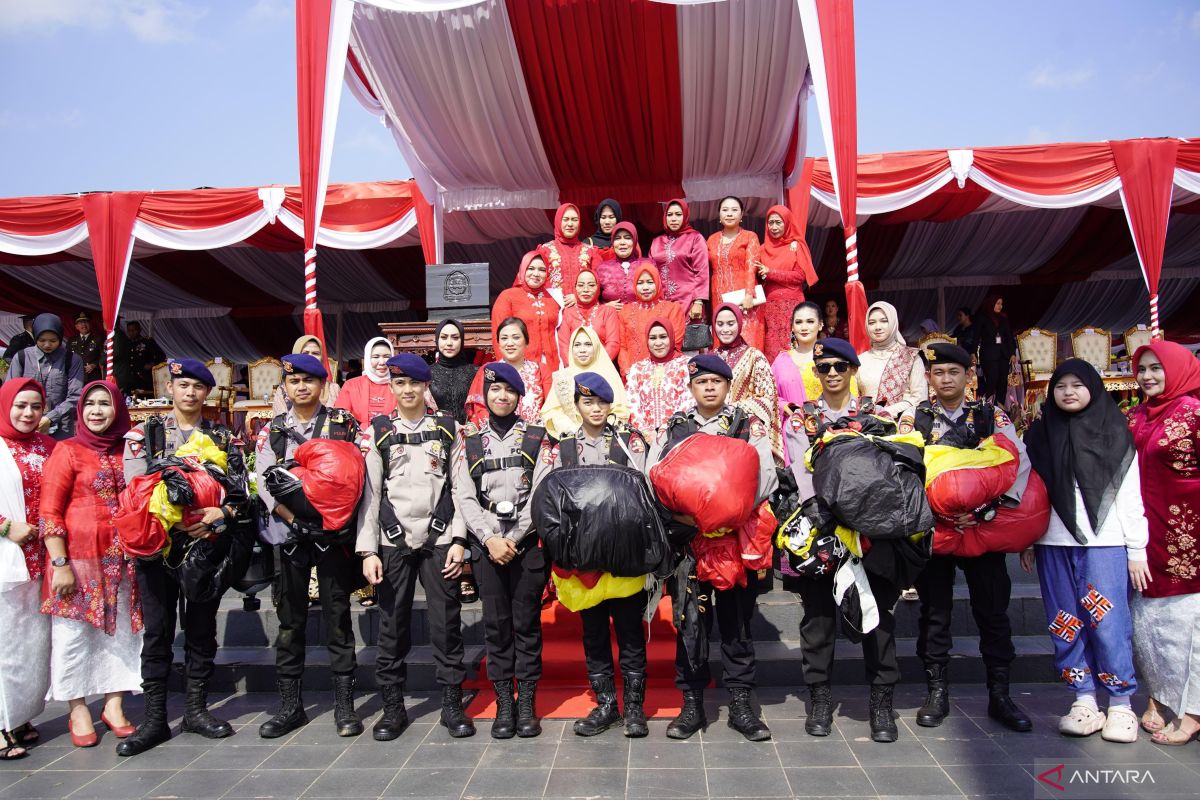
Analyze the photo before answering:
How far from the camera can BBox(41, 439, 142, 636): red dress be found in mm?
3291

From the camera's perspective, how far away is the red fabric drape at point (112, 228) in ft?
26.7

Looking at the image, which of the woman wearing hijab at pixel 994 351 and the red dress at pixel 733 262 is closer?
the red dress at pixel 733 262

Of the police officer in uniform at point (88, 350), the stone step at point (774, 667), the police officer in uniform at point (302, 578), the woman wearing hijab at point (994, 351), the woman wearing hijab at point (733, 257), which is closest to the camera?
the police officer in uniform at point (302, 578)

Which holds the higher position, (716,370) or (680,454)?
(716,370)

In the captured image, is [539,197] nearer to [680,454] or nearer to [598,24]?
[598,24]

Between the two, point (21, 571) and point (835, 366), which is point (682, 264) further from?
point (21, 571)

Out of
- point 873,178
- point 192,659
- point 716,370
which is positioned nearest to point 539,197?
point 873,178

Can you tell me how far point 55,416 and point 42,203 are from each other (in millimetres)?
Result: 4067

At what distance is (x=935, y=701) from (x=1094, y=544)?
3.21 ft

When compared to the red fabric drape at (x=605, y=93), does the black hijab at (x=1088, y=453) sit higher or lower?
lower

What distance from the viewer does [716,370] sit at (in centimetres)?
328

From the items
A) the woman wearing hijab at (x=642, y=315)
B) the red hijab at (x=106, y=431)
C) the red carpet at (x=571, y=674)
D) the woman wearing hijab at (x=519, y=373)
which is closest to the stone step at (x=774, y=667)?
the red carpet at (x=571, y=674)

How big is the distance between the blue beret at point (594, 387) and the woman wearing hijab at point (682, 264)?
292cm

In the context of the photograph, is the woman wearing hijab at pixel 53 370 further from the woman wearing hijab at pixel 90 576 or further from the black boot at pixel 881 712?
the black boot at pixel 881 712
